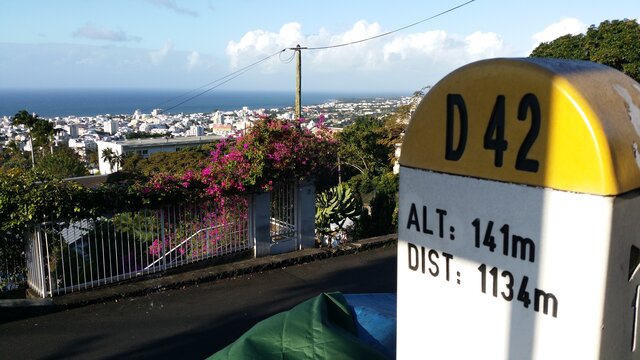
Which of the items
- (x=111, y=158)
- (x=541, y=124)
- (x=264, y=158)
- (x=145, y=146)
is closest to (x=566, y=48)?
(x=264, y=158)

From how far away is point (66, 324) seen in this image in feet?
22.7

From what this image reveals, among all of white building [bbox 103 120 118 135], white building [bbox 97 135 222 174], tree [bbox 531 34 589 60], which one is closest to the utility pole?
tree [bbox 531 34 589 60]

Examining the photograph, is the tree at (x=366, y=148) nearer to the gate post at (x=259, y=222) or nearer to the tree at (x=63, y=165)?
the tree at (x=63, y=165)

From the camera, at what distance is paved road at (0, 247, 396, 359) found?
6.22m

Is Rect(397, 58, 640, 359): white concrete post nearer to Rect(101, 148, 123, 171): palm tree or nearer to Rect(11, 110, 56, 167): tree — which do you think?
Rect(11, 110, 56, 167): tree

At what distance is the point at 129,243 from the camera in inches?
326

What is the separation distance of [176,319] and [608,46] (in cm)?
2106

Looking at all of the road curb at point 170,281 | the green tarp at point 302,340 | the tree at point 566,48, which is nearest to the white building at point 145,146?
the tree at point 566,48

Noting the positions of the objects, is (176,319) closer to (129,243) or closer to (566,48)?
(129,243)

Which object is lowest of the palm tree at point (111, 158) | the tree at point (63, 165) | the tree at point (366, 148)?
the palm tree at point (111, 158)

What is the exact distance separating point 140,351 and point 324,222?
7016 millimetres

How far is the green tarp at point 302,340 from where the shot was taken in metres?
2.35

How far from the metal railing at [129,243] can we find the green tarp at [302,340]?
6.01 m

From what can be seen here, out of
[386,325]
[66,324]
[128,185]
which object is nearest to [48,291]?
[66,324]
